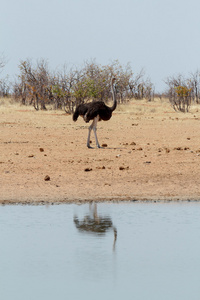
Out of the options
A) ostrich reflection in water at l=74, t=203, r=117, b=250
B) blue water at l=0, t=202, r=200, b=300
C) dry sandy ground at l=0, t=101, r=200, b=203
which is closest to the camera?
blue water at l=0, t=202, r=200, b=300

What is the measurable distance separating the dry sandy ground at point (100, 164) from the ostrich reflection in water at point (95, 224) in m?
1.38

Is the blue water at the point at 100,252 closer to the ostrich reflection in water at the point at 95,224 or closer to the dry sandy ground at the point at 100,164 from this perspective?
the ostrich reflection in water at the point at 95,224

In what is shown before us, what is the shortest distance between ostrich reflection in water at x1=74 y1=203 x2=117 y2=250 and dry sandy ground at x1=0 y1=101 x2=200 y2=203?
4.53 ft

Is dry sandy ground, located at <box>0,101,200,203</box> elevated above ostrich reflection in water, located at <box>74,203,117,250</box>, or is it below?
above

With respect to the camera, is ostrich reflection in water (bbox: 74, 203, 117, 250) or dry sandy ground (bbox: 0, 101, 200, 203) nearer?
ostrich reflection in water (bbox: 74, 203, 117, 250)

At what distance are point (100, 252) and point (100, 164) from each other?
6.94 metres

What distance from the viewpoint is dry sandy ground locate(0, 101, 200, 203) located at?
401 inches

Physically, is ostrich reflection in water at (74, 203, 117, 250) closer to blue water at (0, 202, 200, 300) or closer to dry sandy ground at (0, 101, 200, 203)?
blue water at (0, 202, 200, 300)

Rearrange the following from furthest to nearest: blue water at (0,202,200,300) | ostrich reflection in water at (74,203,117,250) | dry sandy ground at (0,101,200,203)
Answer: dry sandy ground at (0,101,200,203)
ostrich reflection in water at (74,203,117,250)
blue water at (0,202,200,300)

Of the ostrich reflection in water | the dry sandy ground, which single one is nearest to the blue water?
the ostrich reflection in water

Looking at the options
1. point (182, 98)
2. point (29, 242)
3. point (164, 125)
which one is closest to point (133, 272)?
point (29, 242)

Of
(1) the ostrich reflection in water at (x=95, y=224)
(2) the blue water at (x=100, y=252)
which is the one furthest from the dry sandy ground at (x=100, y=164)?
(1) the ostrich reflection in water at (x=95, y=224)

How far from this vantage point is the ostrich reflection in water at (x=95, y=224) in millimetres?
7418

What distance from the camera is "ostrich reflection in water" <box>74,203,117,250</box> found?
742 centimetres
